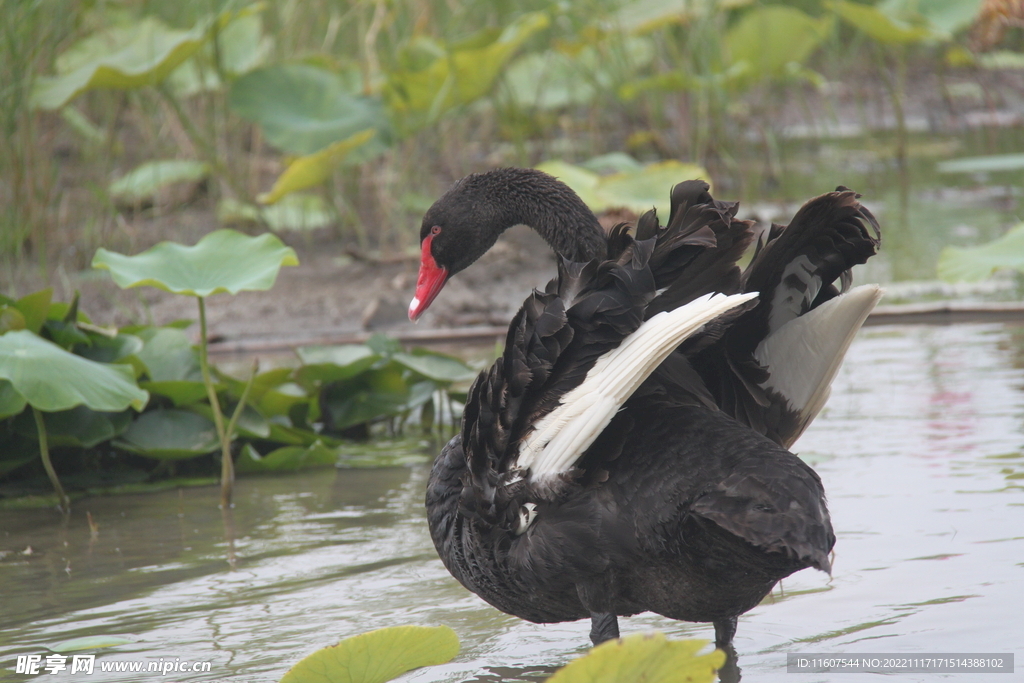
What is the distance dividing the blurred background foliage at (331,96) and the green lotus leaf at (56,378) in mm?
1643

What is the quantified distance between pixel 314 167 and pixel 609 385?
4.65 m

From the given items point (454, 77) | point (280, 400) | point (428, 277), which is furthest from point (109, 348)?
point (454, 77)

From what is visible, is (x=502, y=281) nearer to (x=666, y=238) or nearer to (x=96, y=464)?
(x=96, y=464)

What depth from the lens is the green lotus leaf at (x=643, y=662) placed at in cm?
165

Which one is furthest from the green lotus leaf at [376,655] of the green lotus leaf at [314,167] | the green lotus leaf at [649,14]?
the green lotus leaf at [649,14]

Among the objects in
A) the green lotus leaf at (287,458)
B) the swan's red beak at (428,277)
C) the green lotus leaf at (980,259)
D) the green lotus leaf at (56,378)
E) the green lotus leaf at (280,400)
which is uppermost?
the green lotus leaf at (980,259)

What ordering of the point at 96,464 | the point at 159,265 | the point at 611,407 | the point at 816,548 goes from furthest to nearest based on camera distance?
1. the point at 96,464
2. the point at 159,265
3. the point at 611,407
4. the point at 816,548

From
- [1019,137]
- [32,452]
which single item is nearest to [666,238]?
[32,452]

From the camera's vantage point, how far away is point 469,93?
7.05m

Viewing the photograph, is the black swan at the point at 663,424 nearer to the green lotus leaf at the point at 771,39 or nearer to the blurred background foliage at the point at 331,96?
the blurred background foliage at the point at 331,96

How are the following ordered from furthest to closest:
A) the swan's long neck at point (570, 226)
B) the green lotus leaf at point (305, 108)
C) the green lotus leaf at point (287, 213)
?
the green lotus leaf at point (287, 213) < the green lotus leaf at point (305, 108) < the swan's long neck at point (570, 226)

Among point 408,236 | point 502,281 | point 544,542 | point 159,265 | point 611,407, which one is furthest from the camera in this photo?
point 408,236

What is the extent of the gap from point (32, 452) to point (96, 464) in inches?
11.6

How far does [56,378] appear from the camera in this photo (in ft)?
11.0
